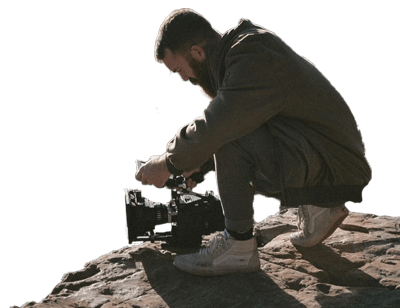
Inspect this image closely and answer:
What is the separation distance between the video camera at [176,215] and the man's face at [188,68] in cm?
64

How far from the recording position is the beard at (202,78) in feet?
10.5

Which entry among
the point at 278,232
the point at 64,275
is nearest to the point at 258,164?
the point at 278,232

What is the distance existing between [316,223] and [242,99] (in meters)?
0.96

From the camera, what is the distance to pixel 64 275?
3.46m

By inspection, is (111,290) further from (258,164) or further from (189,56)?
(189,56)

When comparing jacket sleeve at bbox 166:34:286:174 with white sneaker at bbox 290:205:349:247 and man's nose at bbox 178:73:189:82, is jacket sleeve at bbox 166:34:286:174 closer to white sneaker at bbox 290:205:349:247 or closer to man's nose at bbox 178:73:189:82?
man's nose at bbox 178:73:189:82

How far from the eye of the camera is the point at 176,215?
3428 mm

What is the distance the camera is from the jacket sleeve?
9.52 ft

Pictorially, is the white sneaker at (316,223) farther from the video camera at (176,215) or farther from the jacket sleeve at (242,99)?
the jacket sleeve at (242,99)

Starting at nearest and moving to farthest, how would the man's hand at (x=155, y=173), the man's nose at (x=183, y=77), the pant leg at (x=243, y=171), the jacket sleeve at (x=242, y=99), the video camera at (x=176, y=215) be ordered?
the jacket sleeve at (x=242, y=99) → the pant leg at (x=243, y=171) → the man's hand at (x=155, y=173) → the man's nose at (x=183, y=77) → the video camera at (x=176, y=215)

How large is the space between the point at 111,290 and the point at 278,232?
1289 mm

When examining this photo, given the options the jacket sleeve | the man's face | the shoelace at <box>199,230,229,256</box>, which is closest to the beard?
the man's face

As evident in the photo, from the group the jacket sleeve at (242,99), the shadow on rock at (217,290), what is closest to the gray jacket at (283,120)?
the jacket sleeve at (242,99)

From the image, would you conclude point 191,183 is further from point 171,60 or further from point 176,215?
point 171,60
